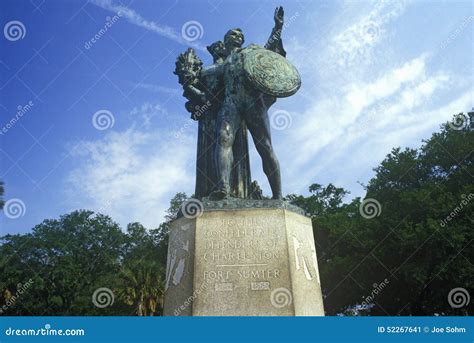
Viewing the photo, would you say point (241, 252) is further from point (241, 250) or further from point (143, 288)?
point (143, 288)

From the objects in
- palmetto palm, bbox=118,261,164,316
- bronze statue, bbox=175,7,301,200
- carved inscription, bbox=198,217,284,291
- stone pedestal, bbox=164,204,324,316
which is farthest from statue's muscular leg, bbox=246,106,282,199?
palmetto palm, bbox=118,261,164,316

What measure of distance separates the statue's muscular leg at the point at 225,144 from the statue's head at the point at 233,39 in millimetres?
1671

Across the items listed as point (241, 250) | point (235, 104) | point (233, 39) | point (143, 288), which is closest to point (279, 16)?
point (233, 39)

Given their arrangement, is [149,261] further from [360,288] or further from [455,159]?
[455,159]

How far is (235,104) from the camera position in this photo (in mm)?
7965

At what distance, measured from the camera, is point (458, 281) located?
866 inches

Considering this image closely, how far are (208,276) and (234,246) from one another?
62 centimetres

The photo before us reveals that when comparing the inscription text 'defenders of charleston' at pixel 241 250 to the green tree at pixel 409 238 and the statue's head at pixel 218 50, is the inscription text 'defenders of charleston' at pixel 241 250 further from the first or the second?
the green tree at pixel 409 238

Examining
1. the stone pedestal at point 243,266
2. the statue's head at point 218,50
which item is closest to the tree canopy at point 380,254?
the statue's head at point 218,50

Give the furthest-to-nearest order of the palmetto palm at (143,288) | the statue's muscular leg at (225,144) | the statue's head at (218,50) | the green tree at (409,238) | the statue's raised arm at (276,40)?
1. the palmetto palm at (143,288)
2. the green tree at (409,238)
3. the statue's head at (218,50)
4. the statue's raised arm at (276,40)
5. the statue's muscular leg at (225,144)

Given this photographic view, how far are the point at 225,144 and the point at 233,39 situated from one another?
2605 mm

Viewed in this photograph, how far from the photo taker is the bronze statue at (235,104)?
7637 millimetres

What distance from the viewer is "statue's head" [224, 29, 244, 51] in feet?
28.8

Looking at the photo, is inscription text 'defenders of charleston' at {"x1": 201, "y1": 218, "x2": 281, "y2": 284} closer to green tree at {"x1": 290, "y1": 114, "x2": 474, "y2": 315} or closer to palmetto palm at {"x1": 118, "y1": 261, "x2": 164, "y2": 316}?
green tree at {"x1": 290, "y1": 114, "x2": 474, "y2": 315}
